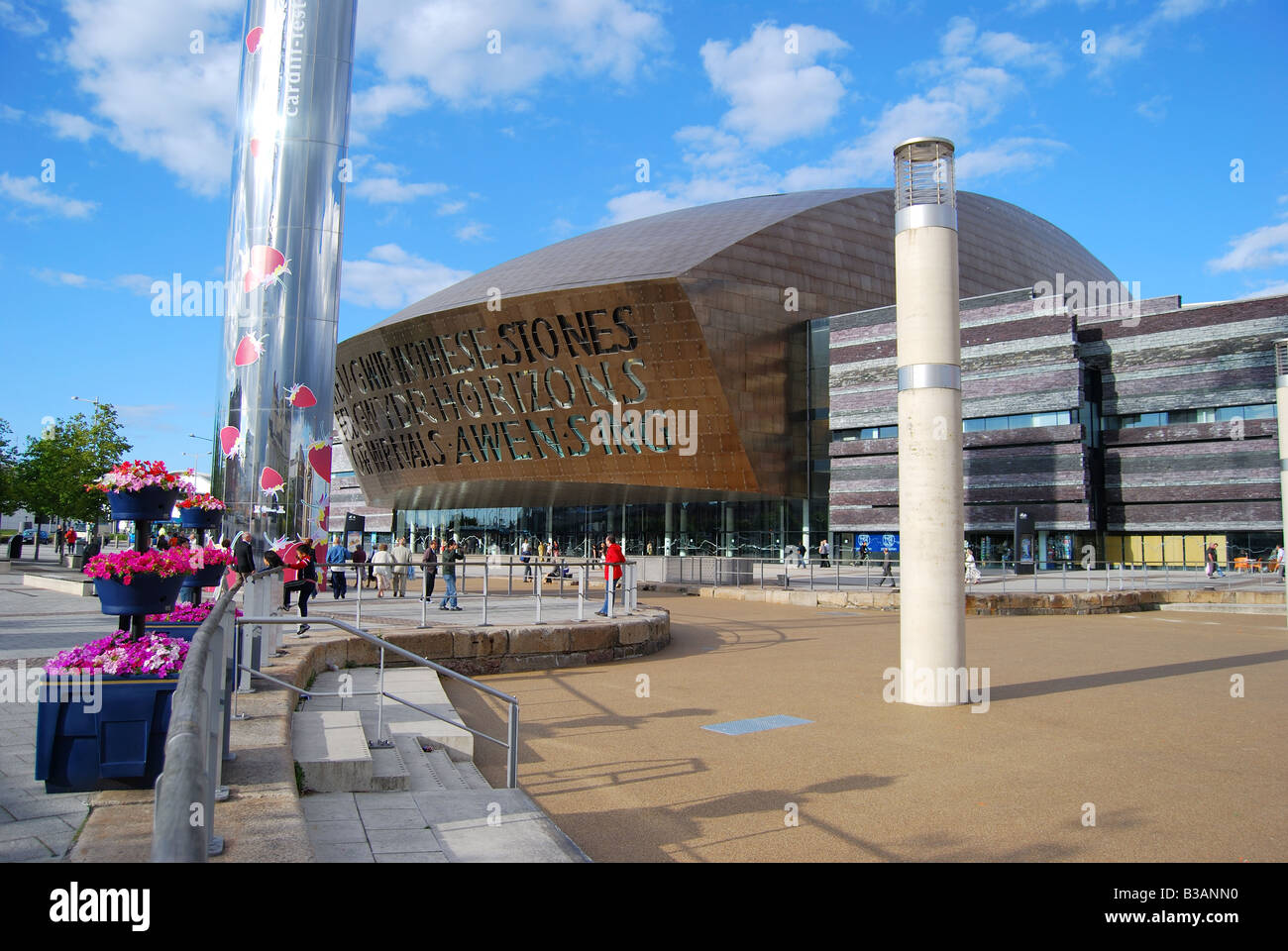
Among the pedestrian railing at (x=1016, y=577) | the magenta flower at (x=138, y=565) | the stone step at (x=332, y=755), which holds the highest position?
the magenta flower at (x=138, y=565)

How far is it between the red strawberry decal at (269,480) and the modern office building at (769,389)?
27.0 metres

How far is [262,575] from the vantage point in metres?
9.92

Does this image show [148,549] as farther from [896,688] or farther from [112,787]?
[896,688]

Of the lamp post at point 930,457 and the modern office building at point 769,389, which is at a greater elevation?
the modern office building at point 769,389

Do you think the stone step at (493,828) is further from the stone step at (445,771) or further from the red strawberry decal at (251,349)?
the red strawberry decal at (251,349)

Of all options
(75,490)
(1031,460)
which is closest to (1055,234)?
(1031,460)

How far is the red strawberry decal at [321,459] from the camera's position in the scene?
17.3 m

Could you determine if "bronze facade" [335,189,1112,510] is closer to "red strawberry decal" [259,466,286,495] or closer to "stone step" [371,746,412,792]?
"red strawberry decal" [259,466,286,495]

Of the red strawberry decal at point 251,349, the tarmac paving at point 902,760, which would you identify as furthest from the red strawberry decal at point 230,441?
the tarmac paving at point 902,760

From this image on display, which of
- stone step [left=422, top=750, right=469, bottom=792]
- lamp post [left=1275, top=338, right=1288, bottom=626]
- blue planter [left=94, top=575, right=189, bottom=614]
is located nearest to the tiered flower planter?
blue planter [left=94, top=575, right=189, bottom=614]

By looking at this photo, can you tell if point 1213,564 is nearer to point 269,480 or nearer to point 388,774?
point 269,480

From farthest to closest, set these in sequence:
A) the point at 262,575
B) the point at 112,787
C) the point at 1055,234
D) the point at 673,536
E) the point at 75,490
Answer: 1. the point at 1055,234
2. the point at 673,536
3. the point at 75,490
4. the point at 262,575
5. the point at 112,787

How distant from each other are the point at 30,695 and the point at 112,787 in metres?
3.83

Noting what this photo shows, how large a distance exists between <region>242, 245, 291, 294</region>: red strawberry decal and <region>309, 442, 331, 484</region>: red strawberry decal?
3.18 metres
